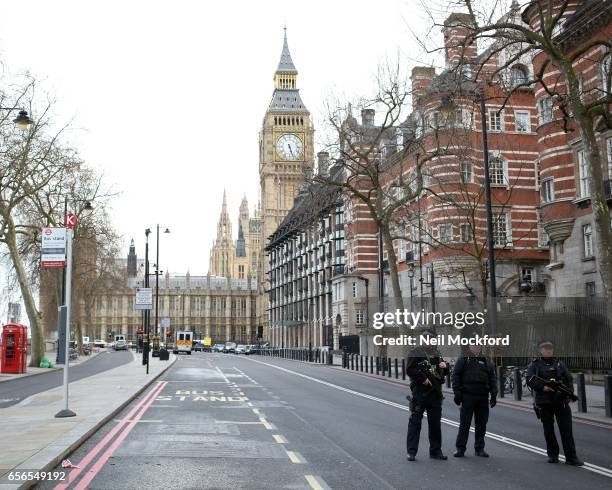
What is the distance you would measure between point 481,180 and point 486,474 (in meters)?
37.9

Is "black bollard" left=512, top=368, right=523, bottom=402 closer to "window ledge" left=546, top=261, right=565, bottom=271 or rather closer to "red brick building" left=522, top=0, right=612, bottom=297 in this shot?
"red brick building" left=522, top=0, right=612, bottom=297

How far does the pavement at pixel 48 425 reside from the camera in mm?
9617

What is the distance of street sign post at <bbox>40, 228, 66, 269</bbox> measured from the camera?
52.3 ft

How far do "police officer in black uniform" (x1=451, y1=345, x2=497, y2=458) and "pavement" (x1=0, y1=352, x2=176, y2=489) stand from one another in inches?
232

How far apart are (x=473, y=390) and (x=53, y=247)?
9.87 meters

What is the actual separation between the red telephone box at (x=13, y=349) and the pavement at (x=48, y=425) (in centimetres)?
1332

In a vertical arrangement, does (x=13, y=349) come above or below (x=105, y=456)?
above

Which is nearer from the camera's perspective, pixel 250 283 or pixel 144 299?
pixel 144 299

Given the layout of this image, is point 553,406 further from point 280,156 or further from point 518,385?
point 280,156

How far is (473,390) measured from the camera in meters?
10.9

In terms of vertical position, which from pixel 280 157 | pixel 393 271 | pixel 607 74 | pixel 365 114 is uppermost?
pixel 280 157

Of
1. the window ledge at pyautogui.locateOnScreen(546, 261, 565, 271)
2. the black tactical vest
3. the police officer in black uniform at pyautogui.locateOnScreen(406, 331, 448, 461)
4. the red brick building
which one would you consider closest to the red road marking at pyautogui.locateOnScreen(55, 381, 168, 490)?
the police officer in black uniform at pyautogui.locateOnScreen(406, 331, 448, 461)

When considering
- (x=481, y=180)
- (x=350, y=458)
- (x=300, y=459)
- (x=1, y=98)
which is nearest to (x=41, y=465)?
(x=300, y=459)

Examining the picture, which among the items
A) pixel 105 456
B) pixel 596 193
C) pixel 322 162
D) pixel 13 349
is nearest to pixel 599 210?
pixel 596 193
